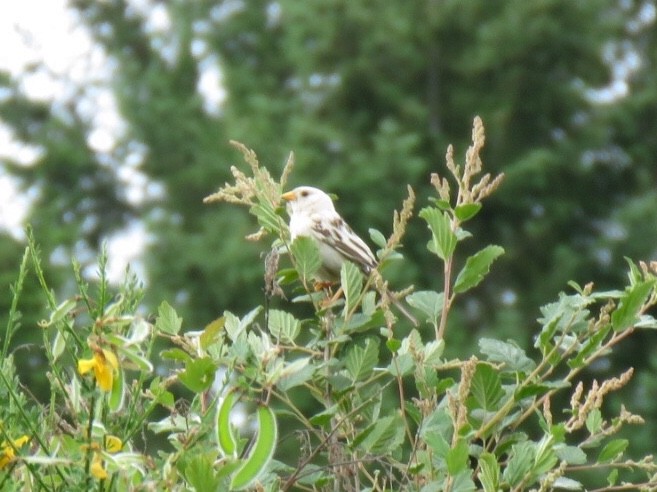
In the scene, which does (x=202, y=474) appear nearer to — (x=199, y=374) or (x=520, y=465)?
(x=199, y=374)

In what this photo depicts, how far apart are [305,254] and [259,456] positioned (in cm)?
85

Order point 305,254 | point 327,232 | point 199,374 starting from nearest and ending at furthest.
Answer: point 199,374, point 305,254, point 327,232

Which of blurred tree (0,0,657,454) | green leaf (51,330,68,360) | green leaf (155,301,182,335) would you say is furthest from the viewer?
blurred tree (0,0,657,454)

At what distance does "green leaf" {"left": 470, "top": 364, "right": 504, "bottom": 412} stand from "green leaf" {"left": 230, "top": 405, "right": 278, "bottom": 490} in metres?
0.55

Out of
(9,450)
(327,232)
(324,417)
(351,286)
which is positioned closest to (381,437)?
(324,417)

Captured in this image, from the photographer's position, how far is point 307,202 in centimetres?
559

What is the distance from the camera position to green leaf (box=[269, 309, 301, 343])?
2875 mm

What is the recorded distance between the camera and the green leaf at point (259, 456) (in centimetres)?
221

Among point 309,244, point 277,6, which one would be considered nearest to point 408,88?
point 277,6

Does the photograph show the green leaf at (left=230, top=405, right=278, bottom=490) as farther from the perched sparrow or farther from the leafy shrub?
the perched sparrow

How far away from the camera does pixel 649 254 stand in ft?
55.2

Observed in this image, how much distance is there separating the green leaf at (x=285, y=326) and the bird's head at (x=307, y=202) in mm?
2480

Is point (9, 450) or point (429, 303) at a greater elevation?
point (429, 303)

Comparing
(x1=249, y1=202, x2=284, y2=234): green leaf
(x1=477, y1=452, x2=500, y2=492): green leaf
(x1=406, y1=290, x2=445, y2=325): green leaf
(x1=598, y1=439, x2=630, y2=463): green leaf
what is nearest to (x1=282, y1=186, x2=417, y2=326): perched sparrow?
(x1=249, y1=202, x2=284, y2=234): green leaf
